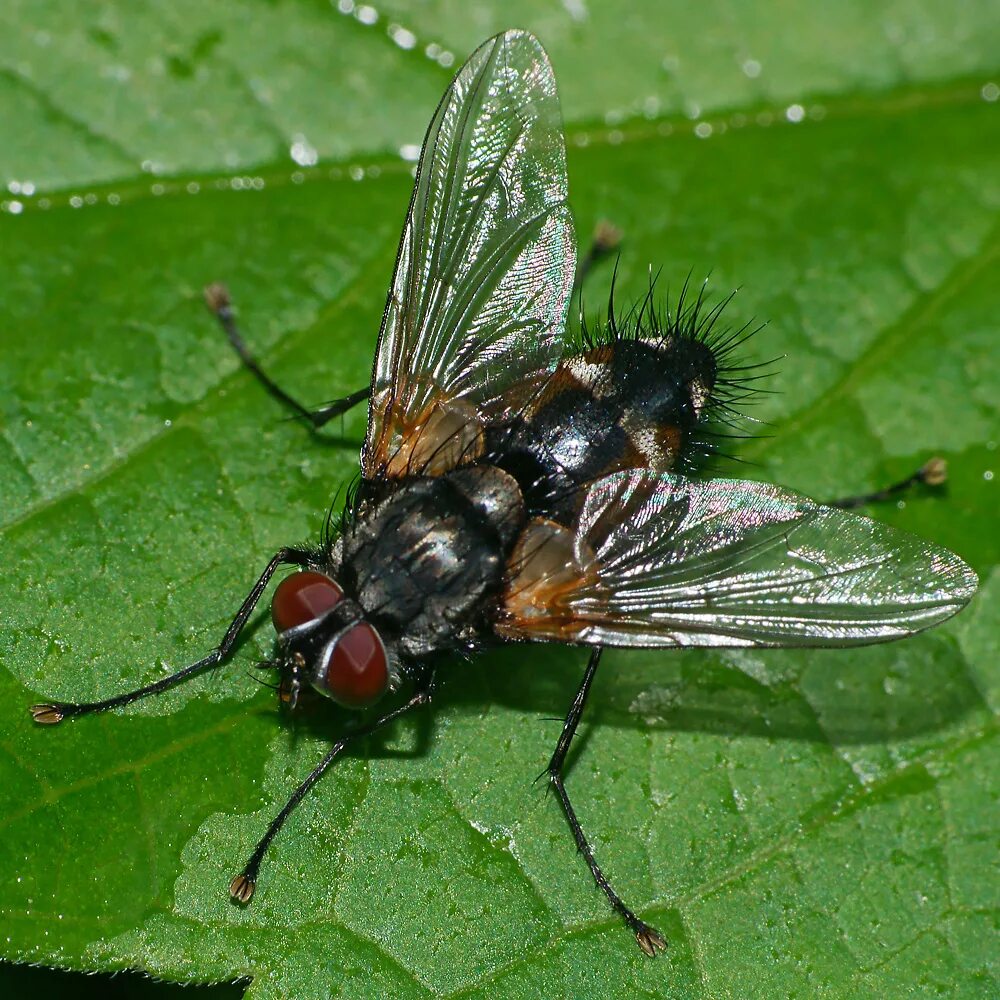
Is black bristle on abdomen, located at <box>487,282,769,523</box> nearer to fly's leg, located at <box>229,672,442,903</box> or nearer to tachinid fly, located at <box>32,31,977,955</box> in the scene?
tachinid fly, located at <box>32,31,977,955</box>

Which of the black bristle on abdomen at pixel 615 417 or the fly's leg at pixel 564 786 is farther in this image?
the black bristle on abdomen at pixel 615 417

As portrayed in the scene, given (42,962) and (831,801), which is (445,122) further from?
(42,962)

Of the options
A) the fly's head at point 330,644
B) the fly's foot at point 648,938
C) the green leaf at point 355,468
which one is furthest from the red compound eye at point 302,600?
the fly's foot at point 648,938

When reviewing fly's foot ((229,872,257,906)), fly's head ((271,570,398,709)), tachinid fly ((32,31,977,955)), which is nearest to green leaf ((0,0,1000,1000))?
fly's foot ((229,872,257,906))

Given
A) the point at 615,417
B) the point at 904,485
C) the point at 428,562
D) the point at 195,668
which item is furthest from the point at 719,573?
the point at 195,668

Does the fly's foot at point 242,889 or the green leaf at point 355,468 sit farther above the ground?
the green leaf at point 355,468

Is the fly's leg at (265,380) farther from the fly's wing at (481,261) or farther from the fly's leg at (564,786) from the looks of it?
the fly's leg at (564,786)

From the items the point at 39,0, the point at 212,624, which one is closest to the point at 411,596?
the point at 212,624
